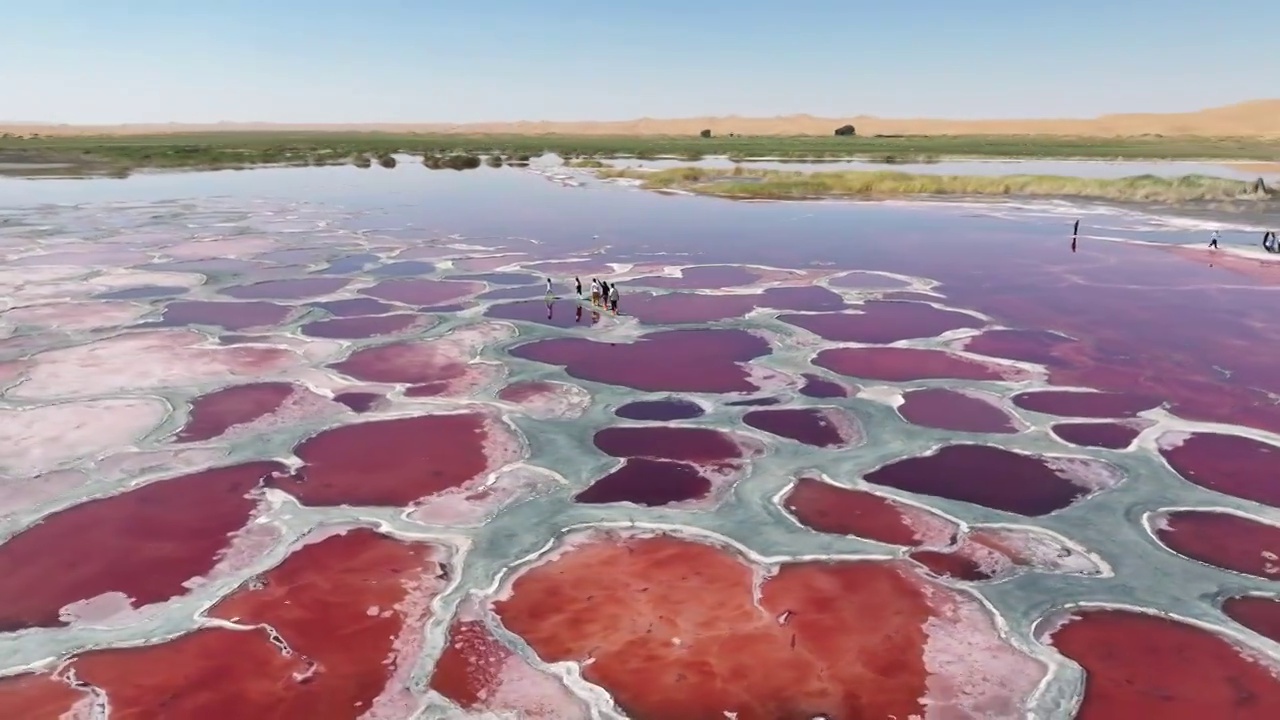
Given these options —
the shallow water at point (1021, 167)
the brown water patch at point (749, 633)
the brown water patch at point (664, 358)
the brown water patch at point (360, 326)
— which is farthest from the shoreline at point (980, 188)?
the brown water patch at point (749, 633)

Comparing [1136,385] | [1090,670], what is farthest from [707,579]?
[1136,385]

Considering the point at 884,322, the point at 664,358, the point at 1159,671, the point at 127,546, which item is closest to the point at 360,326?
the point at 664,358

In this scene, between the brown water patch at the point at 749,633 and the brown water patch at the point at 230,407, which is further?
the brown water patch at the point at 230,407

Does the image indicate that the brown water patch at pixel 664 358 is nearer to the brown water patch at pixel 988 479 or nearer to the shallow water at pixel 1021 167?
the brown water patch at pixel 988 479

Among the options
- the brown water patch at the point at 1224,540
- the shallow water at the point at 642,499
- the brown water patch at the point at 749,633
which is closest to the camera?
the brown water patch at the point at 749,633

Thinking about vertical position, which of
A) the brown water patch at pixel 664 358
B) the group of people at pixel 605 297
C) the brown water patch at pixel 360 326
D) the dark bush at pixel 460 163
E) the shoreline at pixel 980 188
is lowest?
the brown water patch at pixel 664 358

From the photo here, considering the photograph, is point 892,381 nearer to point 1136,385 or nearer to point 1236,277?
point 1136,385

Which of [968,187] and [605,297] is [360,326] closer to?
[605,297]

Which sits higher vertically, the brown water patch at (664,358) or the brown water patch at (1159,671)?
the brown water patch at (664,358)
